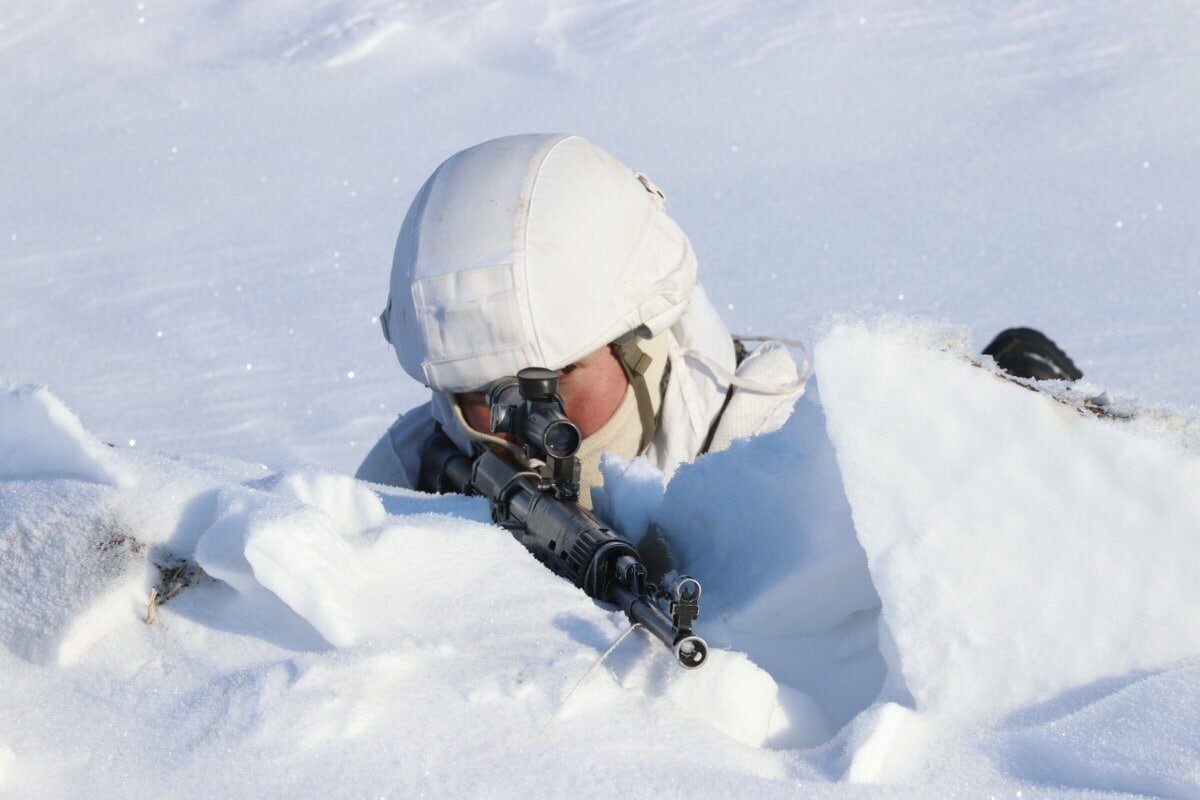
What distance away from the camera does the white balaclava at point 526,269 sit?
8.25 ft

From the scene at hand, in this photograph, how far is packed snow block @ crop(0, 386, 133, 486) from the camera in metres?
1.66

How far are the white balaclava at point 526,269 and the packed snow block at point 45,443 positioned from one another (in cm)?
91

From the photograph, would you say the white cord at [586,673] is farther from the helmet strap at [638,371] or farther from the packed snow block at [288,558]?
the helmet strap at [638,371]

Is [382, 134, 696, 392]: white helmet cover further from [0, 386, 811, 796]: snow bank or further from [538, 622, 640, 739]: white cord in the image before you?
[538, 622, 640, 739]: white cord

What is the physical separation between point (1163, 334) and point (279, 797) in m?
4.20

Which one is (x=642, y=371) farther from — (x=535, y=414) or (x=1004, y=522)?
Answer: (x=1004, y=522)

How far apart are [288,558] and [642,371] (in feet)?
4.61

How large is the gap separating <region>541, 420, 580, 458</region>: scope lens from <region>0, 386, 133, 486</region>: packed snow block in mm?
618

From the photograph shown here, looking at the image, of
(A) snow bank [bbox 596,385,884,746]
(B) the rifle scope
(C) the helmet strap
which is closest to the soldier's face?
(C) the helmet strap

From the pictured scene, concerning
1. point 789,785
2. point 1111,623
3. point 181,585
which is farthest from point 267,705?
point 1111,623

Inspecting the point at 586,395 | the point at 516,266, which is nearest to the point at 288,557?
the point at 516,266

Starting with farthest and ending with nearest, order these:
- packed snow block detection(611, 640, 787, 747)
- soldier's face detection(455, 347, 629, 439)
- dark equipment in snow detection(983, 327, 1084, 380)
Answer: dark equipment in snow detection(983, 327, 1084, 380) < soldier's face detection(455, 347, 629, 439) < packed snow block detection(611, 640, 787, 747)

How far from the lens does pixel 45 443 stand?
1703 millimetres

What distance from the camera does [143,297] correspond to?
5.55 meters
